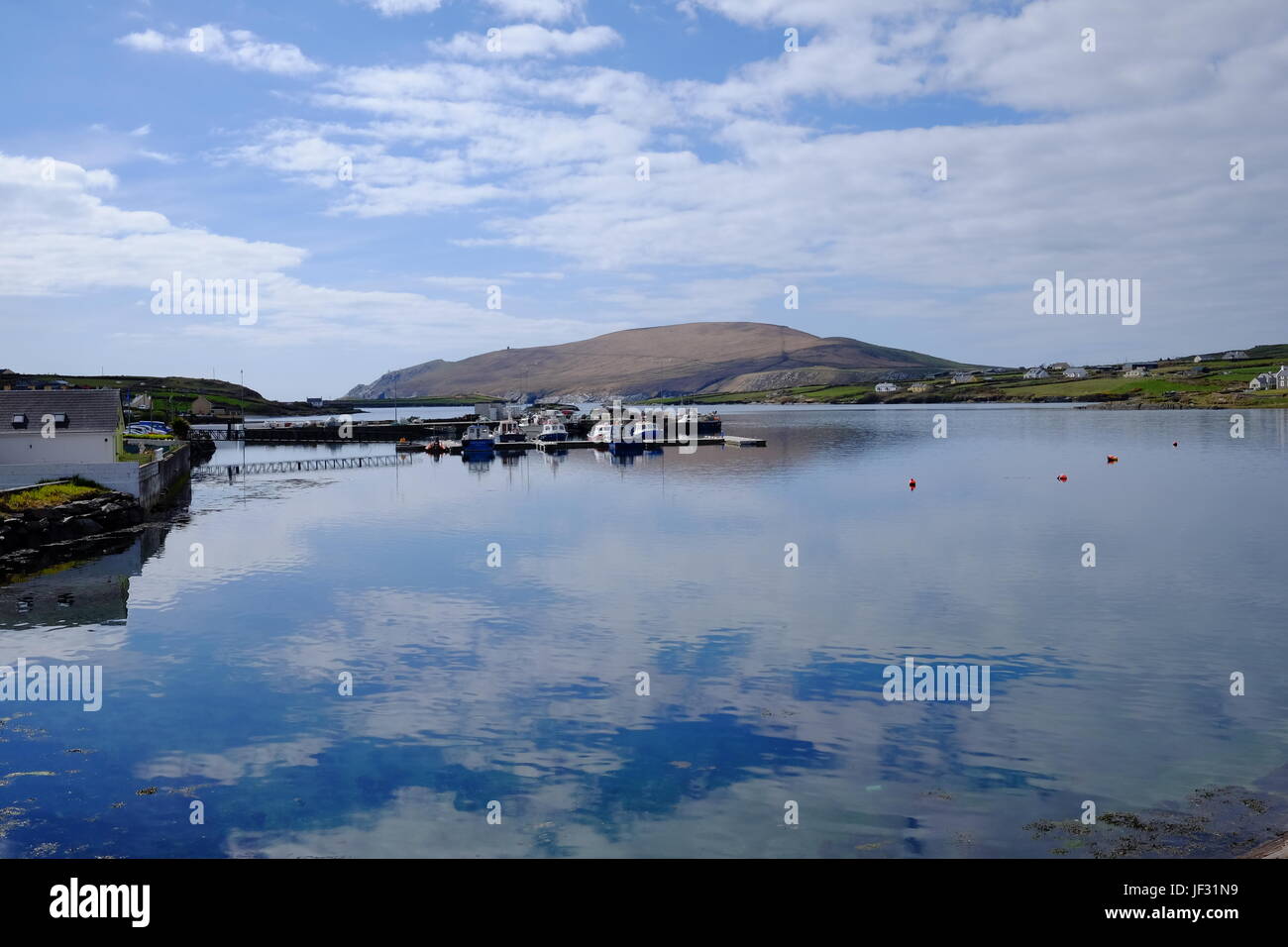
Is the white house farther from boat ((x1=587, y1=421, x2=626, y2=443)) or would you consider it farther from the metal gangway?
boat ((x1=587, y1=421, x2=626, y2=443))

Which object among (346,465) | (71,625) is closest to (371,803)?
(71,625)

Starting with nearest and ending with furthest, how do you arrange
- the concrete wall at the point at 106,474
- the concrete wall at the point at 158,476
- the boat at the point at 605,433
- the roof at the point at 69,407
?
the concrete wall at the point at 106,474
the roof at the point at 69,407
the concrete wall at the point at 158,476
the boat at the point at 605,433

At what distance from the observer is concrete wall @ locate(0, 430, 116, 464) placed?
57.9 metres

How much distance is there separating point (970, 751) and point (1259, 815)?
5.30 meters

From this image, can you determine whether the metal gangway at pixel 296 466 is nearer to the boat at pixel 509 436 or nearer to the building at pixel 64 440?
the boat at pixel 509 436

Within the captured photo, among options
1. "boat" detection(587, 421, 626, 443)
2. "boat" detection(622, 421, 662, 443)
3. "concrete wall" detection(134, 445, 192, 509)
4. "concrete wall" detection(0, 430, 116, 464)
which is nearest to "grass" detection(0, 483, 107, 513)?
"concrete wall" detection(0, 430, 116, 464)

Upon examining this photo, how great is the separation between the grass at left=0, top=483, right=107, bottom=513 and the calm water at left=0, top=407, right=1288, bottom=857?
591 cm

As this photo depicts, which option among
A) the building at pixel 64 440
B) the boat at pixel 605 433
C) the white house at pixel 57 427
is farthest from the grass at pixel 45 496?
the boat at pixel 605 433

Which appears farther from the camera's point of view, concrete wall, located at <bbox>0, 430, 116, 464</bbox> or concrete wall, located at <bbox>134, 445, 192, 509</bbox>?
concrete wall, located at <bbox>134, 445, 192, 509</bbox>

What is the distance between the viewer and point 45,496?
53688mm

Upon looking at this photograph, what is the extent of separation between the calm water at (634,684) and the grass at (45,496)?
19.4ft

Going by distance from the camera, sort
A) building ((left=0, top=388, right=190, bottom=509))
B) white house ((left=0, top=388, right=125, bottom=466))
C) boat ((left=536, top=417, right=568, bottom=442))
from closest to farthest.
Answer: building ((left=0, top=388, right=190, bottom=509))
white house ((left=0, top=388, right=125, bottom=466))
boat ((left=536, top=417, right=568, bottom=442))

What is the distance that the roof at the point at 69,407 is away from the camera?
5825cm
